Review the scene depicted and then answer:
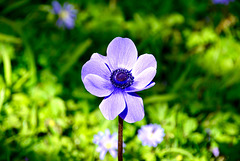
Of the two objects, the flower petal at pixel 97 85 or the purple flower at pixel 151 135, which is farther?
the purple flower at pixel 151 135

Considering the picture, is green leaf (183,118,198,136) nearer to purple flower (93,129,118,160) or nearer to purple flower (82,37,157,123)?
purple flower (93,129,118,160)

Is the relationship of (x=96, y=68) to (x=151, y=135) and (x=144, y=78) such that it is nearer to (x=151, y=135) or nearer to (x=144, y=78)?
(x=144, y=78)


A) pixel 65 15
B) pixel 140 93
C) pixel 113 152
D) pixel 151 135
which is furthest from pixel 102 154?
pixel 65 15

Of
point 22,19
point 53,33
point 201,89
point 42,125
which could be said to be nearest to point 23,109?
point 42,125

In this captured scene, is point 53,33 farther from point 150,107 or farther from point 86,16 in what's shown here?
point 150,107

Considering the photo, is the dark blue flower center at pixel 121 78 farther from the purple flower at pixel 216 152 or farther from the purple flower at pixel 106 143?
the purple flower at pixel 216 152

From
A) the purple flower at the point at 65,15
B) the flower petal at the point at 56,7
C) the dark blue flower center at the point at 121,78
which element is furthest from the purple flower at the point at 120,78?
the flower petal at the point at 56,7

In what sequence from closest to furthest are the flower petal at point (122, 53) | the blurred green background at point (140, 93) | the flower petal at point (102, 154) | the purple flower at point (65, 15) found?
the flower petal at point (122, 53) → the flower petal at point (102, 154) → the blurred green background at point (140, 93) → the purple flower at point (65, 15)
